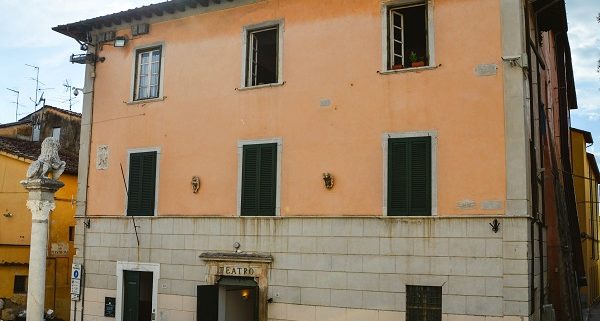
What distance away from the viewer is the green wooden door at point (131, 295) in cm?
1636

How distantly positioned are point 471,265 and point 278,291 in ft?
14.7

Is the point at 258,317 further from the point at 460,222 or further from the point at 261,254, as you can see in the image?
the point at 460,222

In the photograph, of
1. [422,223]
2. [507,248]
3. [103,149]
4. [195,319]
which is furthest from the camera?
[103,149]

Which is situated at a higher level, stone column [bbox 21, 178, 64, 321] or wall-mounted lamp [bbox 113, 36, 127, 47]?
wall-mounted lamp [bbox 113, 36, 127, 47]

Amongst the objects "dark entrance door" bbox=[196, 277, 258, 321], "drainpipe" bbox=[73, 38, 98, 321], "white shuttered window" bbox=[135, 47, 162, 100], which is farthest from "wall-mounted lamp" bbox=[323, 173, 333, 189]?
"drainpipe" bbox=[73, 38, 98, 321]

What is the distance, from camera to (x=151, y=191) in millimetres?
16422

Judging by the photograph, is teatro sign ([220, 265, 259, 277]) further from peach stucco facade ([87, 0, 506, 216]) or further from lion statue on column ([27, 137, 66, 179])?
lion statue on column ([27, 137, 66, 179])

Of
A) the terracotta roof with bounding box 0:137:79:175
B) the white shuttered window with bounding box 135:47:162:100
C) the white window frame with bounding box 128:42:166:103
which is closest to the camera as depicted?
the white window frame with bounding box 128:42:166:103

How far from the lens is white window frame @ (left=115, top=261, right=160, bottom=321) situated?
52.5ft

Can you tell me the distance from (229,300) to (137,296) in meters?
2.56

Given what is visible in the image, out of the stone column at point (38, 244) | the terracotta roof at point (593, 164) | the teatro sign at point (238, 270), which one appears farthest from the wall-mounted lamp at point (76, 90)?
the terracotta roof at point (593, 164)

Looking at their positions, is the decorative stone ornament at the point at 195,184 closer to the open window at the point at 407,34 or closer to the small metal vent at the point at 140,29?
the small metal vent at the point at 140,29

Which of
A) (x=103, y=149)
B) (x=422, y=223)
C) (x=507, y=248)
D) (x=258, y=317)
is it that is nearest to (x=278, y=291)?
(x=258, y=317)

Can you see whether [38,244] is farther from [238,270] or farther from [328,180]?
[328,180]
